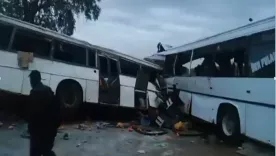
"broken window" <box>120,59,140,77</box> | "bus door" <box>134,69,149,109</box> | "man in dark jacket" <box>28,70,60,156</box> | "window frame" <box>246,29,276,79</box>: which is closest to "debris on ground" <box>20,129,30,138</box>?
"man in dark jacket" <box>28,70,60,156</box>

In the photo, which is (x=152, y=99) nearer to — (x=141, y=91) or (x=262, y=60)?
(x=141, y=91)

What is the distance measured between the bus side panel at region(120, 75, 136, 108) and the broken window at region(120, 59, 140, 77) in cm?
18

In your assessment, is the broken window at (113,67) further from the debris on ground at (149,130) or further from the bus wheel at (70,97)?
the debris on ground at (149,130)

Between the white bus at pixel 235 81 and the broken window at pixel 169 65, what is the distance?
1042mm

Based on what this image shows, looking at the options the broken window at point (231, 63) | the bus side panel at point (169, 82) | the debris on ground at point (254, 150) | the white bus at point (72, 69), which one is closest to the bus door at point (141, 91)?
the white bus at point (72, 69)

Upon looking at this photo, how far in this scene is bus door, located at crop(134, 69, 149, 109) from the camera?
11461 mm

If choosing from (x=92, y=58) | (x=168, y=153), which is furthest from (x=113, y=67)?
(x=168, y=153)


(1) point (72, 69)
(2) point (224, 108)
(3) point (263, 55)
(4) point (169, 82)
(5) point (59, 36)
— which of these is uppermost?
(5) point (59, 36)

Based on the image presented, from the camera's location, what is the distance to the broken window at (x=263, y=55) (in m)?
6.89

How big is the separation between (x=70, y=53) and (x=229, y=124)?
4.90 m

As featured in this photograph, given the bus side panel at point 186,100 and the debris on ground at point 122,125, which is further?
the bus side panel at point 186,100

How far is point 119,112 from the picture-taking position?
12172 millimetres

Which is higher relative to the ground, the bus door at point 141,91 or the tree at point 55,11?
the tree at point 55,11

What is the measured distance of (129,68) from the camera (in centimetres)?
1156
